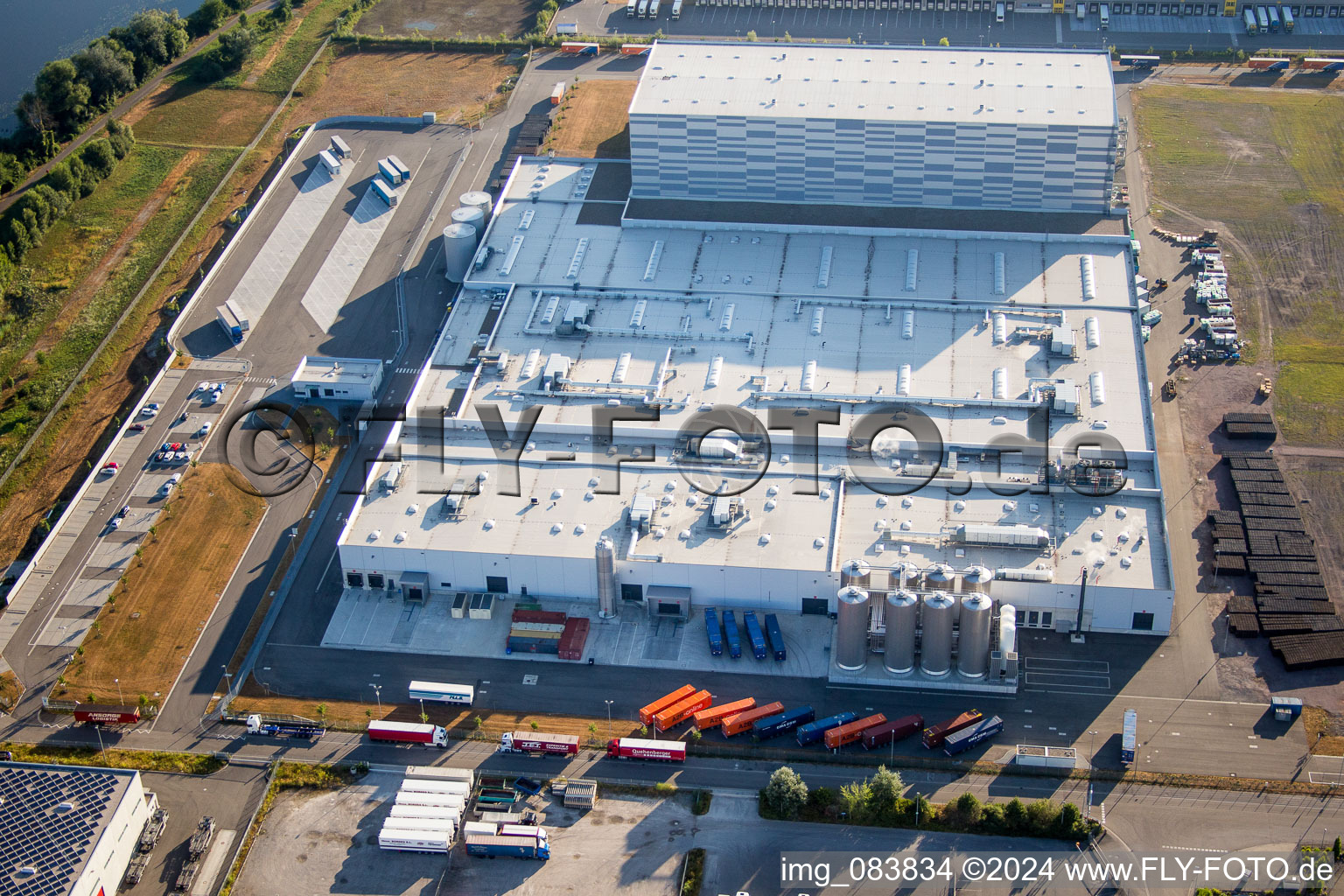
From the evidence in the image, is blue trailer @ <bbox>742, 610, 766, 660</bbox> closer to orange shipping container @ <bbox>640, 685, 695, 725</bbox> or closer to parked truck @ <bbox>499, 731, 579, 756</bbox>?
orange shipping container @ <bbox>640, 685, 695, 725</bbox>

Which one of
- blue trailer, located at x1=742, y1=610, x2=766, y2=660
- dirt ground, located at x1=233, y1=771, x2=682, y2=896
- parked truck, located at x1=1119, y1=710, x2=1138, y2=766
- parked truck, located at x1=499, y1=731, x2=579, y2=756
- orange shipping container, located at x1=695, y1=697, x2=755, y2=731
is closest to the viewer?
dirt ground, located at x1=233, y1=771, x2=682, y2=896

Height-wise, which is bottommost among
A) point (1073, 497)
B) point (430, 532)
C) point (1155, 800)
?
point (1155, 800)

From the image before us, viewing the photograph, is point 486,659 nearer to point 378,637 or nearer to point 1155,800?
point 378,637

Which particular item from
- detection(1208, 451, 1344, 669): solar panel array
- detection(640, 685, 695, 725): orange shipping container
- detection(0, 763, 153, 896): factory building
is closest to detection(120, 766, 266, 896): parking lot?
detection(0, 763, 153, 896): factory building

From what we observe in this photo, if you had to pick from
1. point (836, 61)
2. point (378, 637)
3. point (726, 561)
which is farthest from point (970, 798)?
point (836, 61)

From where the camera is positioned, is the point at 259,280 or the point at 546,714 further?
the point at 259,280

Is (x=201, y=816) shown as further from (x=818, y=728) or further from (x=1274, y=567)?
(x=1274, y=567)

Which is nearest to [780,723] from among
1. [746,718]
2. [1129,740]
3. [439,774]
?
[746,718]
